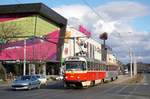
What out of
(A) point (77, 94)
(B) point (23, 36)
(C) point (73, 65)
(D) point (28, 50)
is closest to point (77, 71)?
(C) point (73, 65)

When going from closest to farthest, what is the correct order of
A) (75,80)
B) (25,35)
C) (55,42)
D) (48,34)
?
(75,80)
(25,35)
(48,34)
(55,42)

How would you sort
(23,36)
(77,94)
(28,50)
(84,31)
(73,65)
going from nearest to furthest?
1. (77,94)
2. (73,65)
3. (23,36)
4. (28,50)
5. (84,31)

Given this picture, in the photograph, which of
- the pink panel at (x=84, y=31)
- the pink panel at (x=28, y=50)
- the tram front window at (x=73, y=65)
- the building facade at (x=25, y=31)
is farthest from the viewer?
the pink panel at (x=84, y=31)

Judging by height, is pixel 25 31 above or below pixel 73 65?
above

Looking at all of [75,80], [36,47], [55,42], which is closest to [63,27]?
[55,42]

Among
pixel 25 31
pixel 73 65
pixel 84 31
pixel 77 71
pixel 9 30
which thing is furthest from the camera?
pixel 84 31

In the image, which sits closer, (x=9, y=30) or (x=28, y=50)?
(x=9, y=30)

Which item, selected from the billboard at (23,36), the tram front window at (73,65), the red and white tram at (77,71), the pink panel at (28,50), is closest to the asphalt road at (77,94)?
the red and white tram at (77,71)

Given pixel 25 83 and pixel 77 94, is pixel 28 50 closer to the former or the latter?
pixel 25 83

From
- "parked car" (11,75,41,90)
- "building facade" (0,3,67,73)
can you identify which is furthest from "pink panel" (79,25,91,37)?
"parked car" (11,75,41,90)

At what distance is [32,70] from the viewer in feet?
301

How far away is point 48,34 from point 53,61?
8.13 m

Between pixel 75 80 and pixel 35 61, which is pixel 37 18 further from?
pixel 75 80

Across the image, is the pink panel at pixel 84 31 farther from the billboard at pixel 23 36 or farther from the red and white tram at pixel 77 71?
the red and white tram at pixel 77 71
